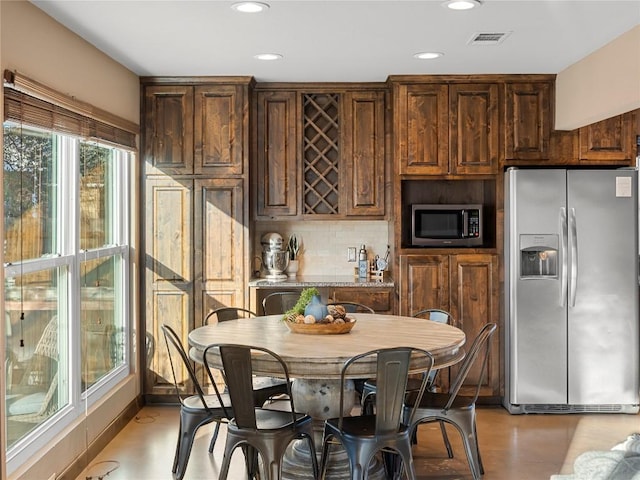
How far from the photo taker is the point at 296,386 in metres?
3.97

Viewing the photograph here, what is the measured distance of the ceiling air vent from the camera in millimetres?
4184

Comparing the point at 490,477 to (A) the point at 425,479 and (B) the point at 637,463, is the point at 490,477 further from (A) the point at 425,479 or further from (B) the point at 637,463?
(B) the point at 637,463

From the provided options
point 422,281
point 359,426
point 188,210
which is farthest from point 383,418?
point 188,210

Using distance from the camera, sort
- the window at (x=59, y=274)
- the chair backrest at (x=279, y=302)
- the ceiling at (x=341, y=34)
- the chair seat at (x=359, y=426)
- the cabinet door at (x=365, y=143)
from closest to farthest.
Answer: the chair seat at (x=359, y=426), the window at (x=59, y=274), the ceiling at (x=341, y=34), the chair backrest at (x=279, y=302), the cabinet door at (x=365, y=143)

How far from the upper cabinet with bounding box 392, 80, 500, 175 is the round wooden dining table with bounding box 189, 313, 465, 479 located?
1595 mm

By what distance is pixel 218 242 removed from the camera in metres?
5.47

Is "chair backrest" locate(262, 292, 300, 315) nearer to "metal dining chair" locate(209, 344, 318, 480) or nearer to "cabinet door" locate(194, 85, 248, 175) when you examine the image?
"cabinet door" locate(194, 85, 248, 175)

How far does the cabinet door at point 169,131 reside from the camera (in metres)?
5.45

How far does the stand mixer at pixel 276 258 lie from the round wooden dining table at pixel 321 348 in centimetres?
134

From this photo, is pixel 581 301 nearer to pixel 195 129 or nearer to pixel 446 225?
pixel 446 225

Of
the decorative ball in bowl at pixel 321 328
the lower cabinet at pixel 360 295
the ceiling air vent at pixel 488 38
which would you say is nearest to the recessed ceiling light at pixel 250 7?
the ceiling air vent at pixel 488 38

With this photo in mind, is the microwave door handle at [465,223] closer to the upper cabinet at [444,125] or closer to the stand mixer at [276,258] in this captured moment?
the upper cabinet at [444,125]

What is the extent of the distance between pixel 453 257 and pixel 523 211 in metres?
0.62

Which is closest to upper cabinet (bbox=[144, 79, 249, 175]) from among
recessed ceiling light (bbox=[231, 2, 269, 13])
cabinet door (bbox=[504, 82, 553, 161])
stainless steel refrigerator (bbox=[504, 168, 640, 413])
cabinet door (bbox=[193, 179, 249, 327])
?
cabinet door (bbox=[193, 179, 249, 327])
